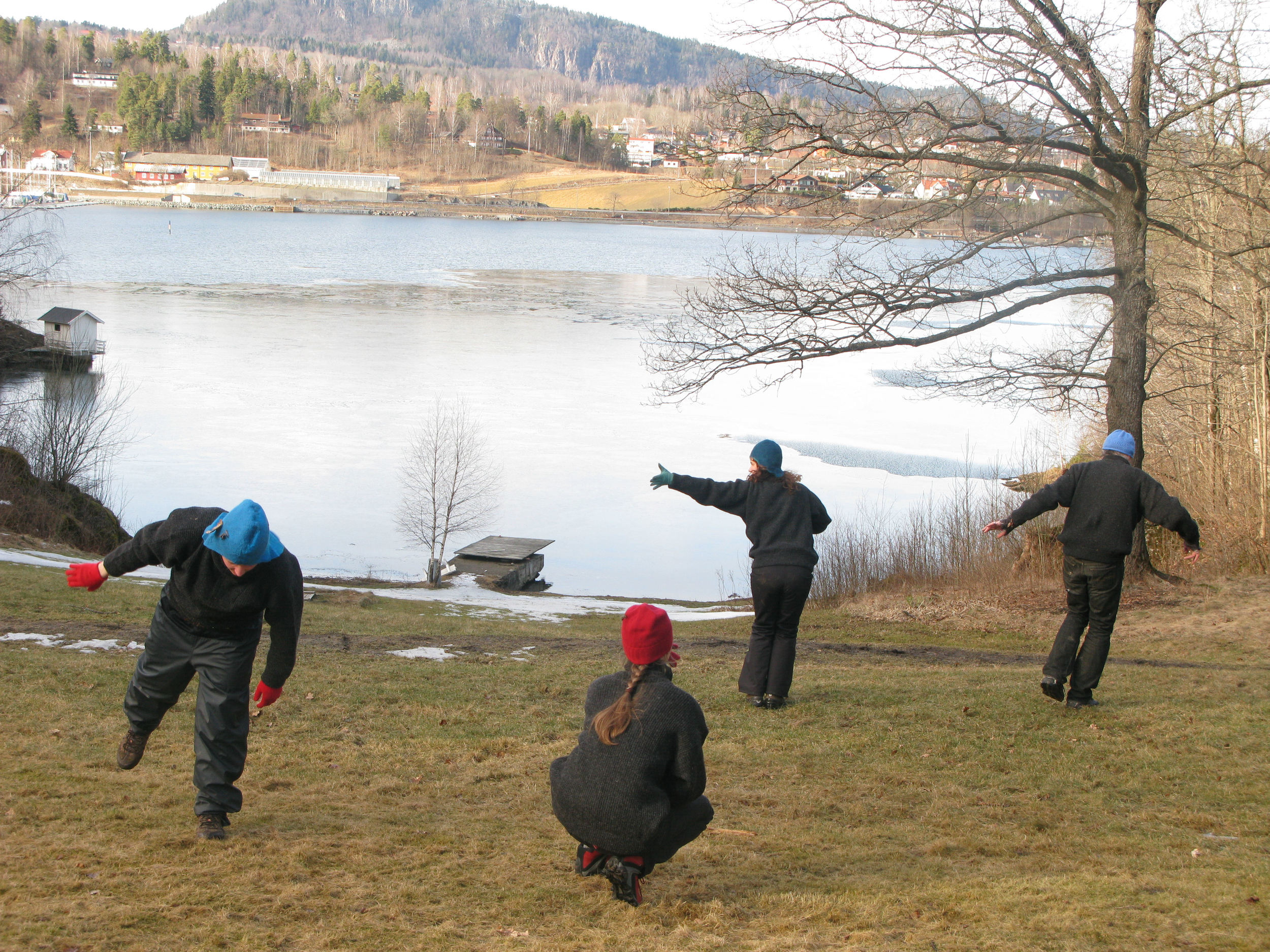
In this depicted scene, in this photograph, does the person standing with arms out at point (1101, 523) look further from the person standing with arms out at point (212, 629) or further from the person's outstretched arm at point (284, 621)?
the person standing with arms out at point (212, 629)

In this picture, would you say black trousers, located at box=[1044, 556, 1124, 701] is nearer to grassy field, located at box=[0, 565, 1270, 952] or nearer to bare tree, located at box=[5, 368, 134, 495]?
grassy field, located at box=[0, 565, 1270, 952]

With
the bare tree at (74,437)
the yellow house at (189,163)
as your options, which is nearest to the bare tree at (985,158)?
the bare tree at (74,437)

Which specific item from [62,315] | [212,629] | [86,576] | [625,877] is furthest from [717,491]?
[62,315]

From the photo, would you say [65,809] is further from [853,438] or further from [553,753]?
[853,438]

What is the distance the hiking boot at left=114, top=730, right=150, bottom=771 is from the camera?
17.6 ft

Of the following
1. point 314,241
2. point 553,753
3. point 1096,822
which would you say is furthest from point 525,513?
point 314,241

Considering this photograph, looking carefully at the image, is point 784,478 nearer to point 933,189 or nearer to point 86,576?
point 86,576

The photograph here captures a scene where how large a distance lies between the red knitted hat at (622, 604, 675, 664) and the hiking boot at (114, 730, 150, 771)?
2.70m

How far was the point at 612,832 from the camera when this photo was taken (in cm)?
434

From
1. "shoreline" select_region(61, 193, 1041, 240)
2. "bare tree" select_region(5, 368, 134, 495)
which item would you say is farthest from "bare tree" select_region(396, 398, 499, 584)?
"shoreline" select_region(61, 193, 1041, 240)

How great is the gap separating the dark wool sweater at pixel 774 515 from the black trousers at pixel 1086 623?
6.01ft

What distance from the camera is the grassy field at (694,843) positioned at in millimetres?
4297

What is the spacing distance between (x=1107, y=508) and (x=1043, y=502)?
1.41 feet

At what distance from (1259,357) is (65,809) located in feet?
53.7
